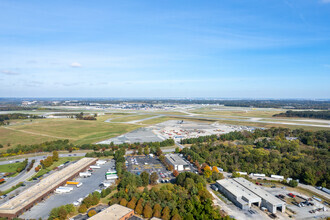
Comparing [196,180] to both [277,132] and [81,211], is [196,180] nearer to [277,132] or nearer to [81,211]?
[81,211]

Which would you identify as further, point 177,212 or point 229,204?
point 229,204

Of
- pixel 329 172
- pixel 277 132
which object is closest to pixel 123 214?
pixel 329 172

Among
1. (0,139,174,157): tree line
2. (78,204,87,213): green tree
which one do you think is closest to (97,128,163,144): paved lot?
(0,139,174,157): tree line

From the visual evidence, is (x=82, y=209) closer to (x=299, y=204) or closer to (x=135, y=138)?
(x=299, y=204)

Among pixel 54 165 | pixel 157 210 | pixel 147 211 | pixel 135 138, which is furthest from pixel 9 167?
pixel 157 210

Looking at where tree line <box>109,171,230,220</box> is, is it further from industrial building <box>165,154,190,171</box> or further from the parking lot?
industrial building <box>165,154,190,171</box>

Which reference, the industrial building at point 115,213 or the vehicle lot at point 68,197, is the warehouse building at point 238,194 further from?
the vehicle lot at point 68,197
